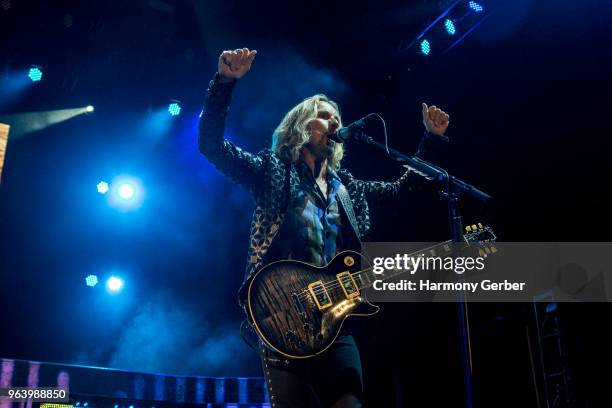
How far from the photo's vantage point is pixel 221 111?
114 inches

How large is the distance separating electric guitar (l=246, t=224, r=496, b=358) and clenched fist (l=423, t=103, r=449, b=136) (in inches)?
42.1

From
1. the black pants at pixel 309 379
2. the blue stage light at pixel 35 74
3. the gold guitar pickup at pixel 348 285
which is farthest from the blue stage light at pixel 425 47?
the blue stage light at pixel 35 74

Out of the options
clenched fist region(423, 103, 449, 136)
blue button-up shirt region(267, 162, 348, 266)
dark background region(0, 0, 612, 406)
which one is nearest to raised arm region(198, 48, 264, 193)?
blue button-up shirt region(267, 162, 348, 266)

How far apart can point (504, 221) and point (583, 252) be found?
783 mm

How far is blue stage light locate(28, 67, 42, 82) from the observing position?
6.93 m

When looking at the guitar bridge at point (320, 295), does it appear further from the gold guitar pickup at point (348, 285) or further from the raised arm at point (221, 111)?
the raised arm at point (221, 111)

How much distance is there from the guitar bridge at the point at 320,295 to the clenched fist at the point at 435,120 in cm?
133

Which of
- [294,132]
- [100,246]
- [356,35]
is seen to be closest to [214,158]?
[294,132]

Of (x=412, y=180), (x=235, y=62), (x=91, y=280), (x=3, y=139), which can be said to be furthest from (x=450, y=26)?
(x=91, y=280)

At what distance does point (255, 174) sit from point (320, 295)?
819 mm

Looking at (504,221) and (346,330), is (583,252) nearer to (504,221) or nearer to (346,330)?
(504,221)

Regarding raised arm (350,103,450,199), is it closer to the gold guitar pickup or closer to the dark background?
the gold guitar pickup

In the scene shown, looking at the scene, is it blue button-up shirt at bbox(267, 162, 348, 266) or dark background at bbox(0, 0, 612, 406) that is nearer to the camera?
blue button-up shirt at bbox(267, 162, 348, 266)

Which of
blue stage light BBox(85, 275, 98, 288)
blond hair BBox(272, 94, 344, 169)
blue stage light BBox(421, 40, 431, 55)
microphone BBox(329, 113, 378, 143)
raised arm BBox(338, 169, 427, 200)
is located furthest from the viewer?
blue stage light BBox(85, 275, 98, 288)
